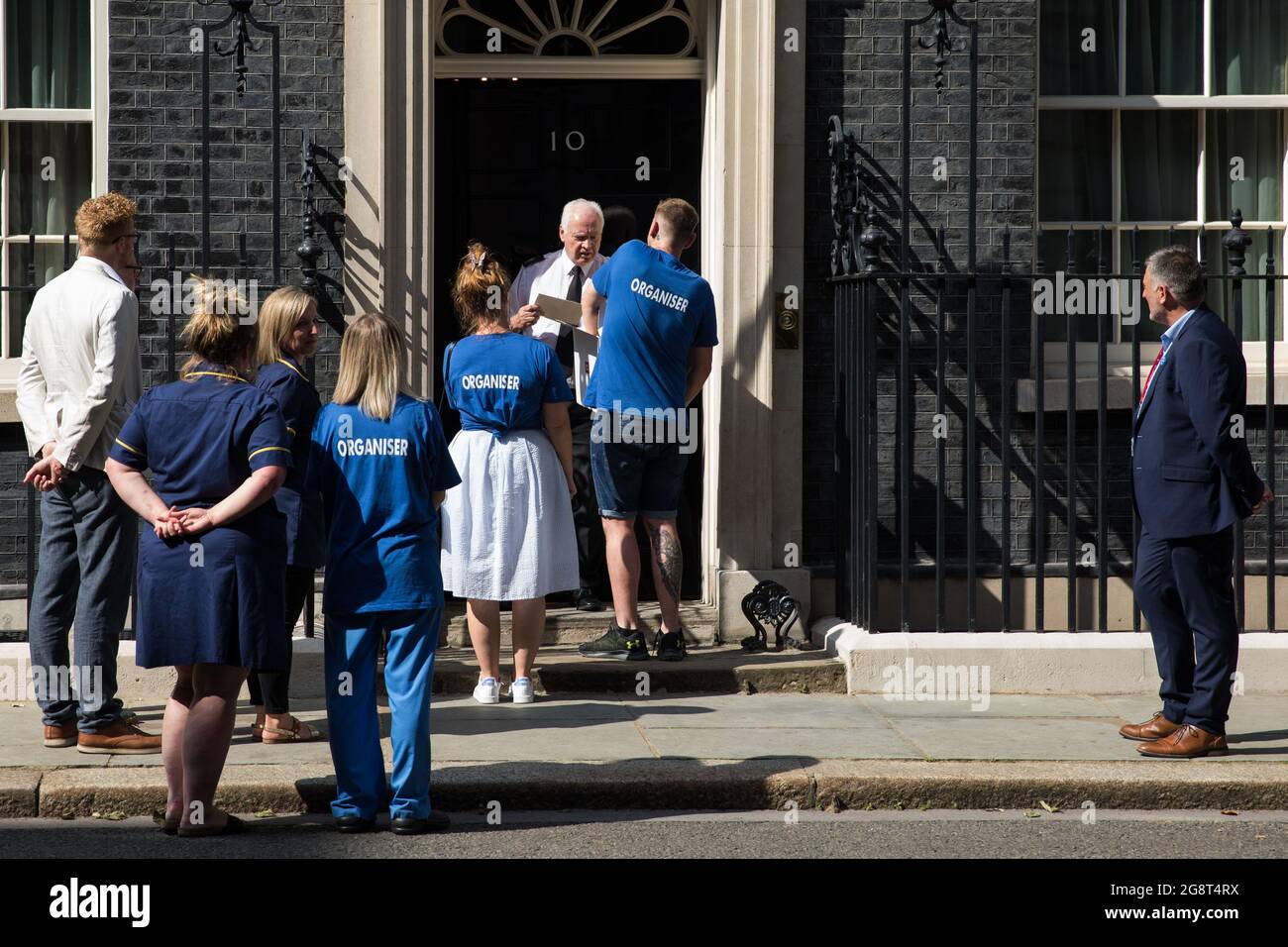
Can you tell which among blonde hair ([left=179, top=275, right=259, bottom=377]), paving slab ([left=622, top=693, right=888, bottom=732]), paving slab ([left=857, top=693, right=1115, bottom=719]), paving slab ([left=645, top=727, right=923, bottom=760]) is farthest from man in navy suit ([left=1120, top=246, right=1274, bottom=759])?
blonde hair ([left=179, top=275, right=259, bottom=377])

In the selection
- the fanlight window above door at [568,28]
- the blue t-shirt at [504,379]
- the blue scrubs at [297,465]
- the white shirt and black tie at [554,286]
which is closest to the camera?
the blue scrubs at [297,465]

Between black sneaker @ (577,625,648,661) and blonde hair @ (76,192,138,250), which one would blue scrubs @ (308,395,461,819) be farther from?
black sneaker @ (577,625,648,661)

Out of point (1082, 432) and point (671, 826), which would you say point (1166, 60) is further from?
point (671, 826)

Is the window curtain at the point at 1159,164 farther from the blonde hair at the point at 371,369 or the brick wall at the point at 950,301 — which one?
the blonde hair at the point at 371,369

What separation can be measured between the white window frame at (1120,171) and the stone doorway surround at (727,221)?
152 cm

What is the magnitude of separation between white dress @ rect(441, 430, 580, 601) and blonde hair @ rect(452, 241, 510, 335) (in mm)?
522

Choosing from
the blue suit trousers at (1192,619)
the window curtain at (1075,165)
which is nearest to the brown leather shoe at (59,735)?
the blue suit trousers at (1192,619)

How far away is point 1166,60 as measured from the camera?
9.47 meters

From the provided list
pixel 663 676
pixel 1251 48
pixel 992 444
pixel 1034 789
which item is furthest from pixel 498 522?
pixel 1251 48

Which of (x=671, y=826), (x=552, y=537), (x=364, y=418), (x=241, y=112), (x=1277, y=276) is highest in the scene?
(x=241, y=112)

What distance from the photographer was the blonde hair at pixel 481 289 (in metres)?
7.27

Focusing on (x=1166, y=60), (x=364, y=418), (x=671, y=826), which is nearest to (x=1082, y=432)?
(x=1166, y=60)

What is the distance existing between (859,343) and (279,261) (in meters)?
2.90
